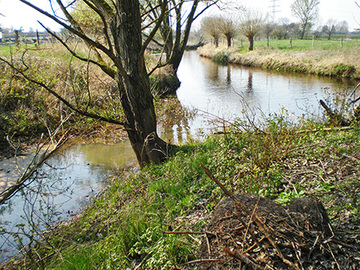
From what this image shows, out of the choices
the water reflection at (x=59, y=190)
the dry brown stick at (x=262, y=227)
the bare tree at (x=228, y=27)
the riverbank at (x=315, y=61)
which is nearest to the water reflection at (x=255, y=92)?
the riverbank at (x=315, y=61)

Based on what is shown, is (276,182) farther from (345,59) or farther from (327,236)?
(345,59)

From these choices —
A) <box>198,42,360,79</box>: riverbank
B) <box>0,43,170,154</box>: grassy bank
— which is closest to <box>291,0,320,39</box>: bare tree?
<box>198,42,360,79</box>: riverbank

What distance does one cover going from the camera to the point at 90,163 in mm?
8641

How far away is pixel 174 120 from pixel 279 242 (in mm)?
10565

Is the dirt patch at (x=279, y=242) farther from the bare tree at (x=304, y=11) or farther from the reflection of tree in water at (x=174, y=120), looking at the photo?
the bare tree at (x=304, y=11)

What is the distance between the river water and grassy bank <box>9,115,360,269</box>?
1.98ft

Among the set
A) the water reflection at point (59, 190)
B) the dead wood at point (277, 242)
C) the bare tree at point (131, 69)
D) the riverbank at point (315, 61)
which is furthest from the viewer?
the riverbank at point (315, 61)

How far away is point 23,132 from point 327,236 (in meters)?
10.9

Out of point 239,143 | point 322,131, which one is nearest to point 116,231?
point 239,143

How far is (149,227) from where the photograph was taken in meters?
3.75

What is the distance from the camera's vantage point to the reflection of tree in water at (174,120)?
1108 cm

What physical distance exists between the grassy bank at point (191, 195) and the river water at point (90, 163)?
0.60 meters

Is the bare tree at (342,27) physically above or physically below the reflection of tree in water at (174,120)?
above

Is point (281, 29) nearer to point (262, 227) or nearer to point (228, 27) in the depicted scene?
point (228, 27)
